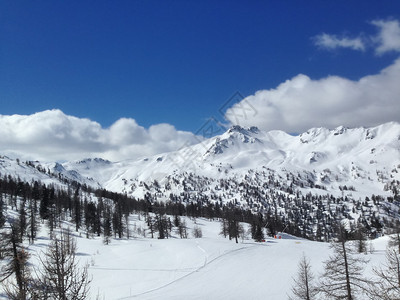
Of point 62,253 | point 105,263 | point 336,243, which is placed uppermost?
point 62,253

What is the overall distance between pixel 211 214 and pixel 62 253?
184104 millimetres

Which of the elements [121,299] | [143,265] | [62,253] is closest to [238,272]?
[143,265]

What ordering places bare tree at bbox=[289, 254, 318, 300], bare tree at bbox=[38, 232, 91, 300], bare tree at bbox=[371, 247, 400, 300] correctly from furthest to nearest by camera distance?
bare tree at bbox=[289, 254, 318, 300] → bare tree at bbox=[38, 232, 91, 300] → bare tree at bbox=[371, 247, 400, 300]

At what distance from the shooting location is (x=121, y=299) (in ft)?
113

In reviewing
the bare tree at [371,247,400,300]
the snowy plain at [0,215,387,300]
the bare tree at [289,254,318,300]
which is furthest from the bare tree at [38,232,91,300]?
the bare tree at [289,254,318,300]

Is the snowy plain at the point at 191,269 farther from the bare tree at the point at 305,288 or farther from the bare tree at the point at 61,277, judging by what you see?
the bare tree at the point at 61,277

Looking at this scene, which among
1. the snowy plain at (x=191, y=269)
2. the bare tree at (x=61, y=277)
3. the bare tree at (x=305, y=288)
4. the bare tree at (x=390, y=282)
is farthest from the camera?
the snowy plain at (x=191, y=269)

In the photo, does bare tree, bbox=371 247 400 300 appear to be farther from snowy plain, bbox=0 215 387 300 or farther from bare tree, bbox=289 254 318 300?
snowy plain, bbox=0 215 387 300

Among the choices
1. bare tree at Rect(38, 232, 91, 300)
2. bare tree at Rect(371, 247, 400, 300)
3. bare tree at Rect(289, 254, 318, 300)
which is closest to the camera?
bare tree at Rect(371, 247, 400, 300)

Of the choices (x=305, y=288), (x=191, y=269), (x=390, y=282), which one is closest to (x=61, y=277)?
(x=390, y=282)

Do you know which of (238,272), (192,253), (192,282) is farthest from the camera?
(192,253)

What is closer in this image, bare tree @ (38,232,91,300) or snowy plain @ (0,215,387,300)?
bare tree @ (38,232,91,300)

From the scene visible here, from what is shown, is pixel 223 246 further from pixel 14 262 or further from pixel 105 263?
pixel 14 262

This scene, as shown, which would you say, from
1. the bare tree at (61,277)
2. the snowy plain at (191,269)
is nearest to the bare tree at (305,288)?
the snowy plain at (191,269)
